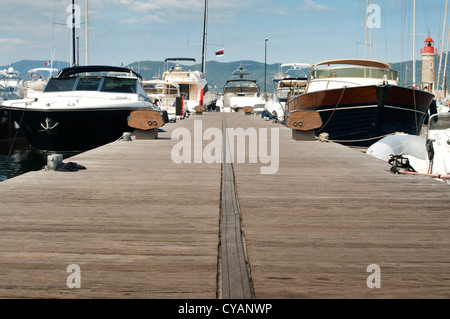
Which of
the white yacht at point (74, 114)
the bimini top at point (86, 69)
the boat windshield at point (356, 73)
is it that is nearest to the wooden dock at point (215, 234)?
the white yacht at point (74, 114)

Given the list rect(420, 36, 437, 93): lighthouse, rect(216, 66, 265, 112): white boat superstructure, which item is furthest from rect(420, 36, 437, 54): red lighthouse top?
rect(216, 66, 265, 112): white boat superstructure

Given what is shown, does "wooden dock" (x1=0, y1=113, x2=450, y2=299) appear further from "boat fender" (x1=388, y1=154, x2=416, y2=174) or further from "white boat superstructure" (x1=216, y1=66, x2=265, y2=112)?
"white boat superstructure" (x1=216, y1=66, x2=265, y2=112)

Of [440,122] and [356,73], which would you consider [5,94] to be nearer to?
[356,73]

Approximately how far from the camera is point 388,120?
631 inches

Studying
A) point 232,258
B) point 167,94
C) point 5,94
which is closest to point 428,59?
point 167,94

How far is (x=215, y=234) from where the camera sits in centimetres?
404

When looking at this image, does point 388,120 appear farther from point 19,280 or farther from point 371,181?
point 19,280

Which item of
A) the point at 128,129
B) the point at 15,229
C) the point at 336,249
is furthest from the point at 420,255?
the point at 128,129

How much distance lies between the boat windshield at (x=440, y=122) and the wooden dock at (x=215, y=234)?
3.54 metres

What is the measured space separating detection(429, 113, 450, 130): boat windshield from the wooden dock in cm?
354

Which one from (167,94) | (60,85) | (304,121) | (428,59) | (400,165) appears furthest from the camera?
(428,59)

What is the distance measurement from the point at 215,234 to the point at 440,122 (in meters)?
7.48

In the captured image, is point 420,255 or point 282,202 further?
point 282,202
